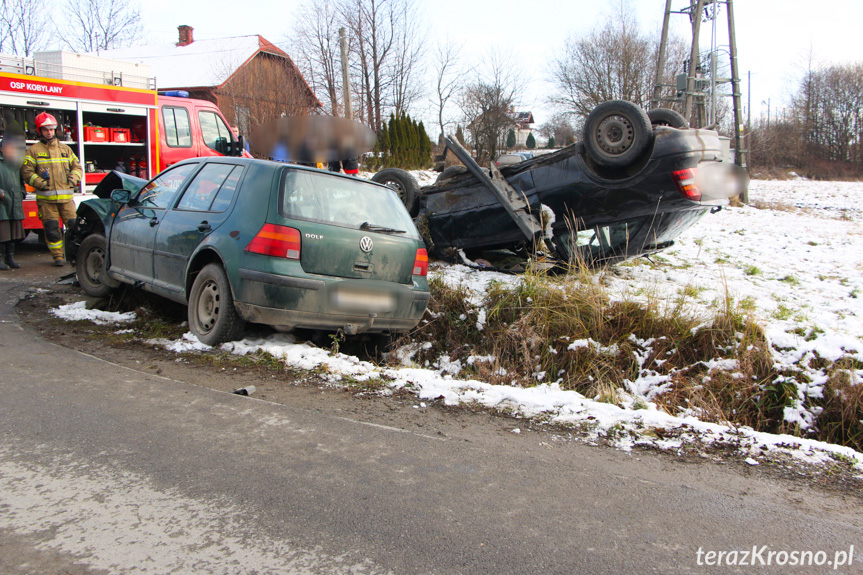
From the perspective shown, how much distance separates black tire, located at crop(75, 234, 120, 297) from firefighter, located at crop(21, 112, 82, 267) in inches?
73.8

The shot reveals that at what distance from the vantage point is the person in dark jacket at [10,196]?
27.4 feet

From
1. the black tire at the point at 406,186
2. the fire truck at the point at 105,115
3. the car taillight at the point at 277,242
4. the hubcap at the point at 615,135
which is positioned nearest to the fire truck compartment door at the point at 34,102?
the fire truck at the point at 105,115

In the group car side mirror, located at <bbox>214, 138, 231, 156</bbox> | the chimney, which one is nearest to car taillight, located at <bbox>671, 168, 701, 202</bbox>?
car side mirror, located at <bbox>214, 138, 231, 156</bbox>

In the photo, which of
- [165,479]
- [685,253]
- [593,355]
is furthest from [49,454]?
[685,253]

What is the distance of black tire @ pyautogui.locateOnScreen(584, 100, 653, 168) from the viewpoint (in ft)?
22.2

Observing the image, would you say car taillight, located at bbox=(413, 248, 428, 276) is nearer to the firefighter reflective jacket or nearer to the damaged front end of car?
the damaged front end of car

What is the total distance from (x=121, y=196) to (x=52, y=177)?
3311 millimetres

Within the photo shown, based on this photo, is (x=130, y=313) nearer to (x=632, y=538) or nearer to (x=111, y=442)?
(x=111, y=442)

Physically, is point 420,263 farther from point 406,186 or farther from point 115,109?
point 115,109

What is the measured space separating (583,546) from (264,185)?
11.6 feet

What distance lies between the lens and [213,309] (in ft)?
16.4

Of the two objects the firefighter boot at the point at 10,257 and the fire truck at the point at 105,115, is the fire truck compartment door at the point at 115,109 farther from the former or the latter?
the firefighter boot at the point at 10,257

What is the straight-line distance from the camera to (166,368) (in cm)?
454

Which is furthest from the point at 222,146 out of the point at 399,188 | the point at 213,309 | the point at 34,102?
the point at 213,309
